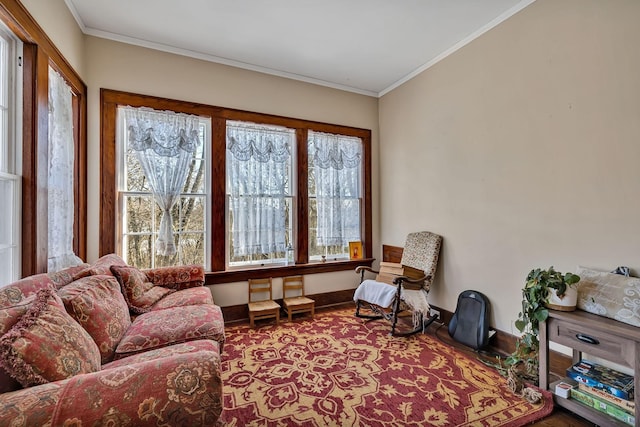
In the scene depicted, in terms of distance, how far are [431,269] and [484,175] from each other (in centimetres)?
117

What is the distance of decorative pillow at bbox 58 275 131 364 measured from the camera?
1541 millimetres

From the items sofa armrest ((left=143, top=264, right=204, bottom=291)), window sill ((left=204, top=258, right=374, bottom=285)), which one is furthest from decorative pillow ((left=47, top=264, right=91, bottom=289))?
window sill ((left=204, top=258, right=374, bottom=285))

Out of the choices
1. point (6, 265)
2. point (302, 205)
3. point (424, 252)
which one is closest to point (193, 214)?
point (302, 205)

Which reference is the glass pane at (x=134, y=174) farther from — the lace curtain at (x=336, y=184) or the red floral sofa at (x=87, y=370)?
the lace curtain at (x=336, y=184)

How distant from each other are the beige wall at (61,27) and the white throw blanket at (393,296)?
3.63 m

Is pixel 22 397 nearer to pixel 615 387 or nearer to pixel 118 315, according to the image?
pixel 118 315

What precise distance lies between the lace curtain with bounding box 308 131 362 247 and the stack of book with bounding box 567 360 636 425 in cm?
282

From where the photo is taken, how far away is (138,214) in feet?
10.4

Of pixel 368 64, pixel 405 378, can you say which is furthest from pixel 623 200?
pixel 368 64

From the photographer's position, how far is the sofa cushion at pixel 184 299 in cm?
243

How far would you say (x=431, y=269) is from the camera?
3291 mm

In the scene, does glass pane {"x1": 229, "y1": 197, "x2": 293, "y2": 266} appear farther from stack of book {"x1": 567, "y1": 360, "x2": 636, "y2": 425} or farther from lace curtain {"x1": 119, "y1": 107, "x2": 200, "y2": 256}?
stack of book {"x1": 567, "y1": 360, "x2": 636, "y2": 425}

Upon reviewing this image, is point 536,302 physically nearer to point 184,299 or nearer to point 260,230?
point 184,299

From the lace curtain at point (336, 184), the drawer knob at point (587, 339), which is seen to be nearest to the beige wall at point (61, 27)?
the lace curtain at point (336, 184)
